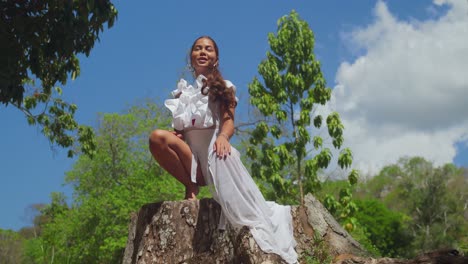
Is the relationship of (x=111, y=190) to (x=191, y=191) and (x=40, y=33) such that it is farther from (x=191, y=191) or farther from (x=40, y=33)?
(x=191, y=191)

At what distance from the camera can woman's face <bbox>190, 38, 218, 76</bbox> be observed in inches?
270

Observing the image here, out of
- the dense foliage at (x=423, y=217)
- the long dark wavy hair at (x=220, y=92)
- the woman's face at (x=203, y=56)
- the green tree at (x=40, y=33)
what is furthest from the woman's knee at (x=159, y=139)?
the dense foliage at (x=423, y=217)

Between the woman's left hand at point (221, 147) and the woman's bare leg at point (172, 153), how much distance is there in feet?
1.15

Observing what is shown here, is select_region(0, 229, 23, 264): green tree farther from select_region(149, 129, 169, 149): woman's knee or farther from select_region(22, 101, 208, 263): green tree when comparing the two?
select_region(149, 129, 169, 149): woman's knee

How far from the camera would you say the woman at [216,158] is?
20.8ft

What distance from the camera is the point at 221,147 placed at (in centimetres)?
632

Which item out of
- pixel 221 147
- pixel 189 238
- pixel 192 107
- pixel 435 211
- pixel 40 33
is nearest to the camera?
pixel 221 147

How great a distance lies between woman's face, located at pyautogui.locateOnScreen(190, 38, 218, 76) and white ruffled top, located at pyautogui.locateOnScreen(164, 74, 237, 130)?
13cm

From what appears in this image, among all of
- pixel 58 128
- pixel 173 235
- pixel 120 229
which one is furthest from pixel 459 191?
pixel 173 235

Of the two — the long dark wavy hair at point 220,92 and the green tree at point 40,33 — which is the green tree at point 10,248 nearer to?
the green tree at point 40,33

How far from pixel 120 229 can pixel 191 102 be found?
18365mm

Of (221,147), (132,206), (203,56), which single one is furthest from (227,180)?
(132,206)

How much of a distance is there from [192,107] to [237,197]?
3.64ft

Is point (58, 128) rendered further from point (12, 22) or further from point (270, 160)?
point (270, 160)
